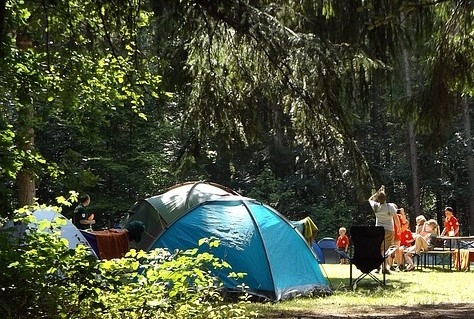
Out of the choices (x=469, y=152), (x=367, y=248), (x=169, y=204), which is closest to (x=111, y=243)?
(x=169, y=204)

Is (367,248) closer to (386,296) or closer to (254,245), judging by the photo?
(386,296)

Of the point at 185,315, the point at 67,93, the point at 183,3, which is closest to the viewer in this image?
the point at 185,315

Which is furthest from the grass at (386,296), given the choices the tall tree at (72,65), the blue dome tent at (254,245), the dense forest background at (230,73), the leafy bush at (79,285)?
the tall tree at (72,65)

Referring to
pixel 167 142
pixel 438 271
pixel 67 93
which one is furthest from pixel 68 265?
pixel 167 142

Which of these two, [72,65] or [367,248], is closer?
[72,65]

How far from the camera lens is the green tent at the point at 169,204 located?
9.23 meters

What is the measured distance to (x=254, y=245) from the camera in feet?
25.3

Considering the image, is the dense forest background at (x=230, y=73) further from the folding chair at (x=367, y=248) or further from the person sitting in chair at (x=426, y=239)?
the person sitting in chair at (x=426, y=239)

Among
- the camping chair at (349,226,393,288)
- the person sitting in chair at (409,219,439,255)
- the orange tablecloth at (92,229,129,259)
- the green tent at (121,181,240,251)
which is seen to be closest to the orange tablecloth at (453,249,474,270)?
the person sitting in chair at (409,219,439,255)

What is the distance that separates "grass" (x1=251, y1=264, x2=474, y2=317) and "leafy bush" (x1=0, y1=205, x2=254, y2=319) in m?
2.16

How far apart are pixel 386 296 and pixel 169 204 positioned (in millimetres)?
3449

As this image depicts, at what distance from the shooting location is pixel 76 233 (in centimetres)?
724

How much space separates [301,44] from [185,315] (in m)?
2.57

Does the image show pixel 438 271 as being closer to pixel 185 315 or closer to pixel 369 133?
pixel 185 315
